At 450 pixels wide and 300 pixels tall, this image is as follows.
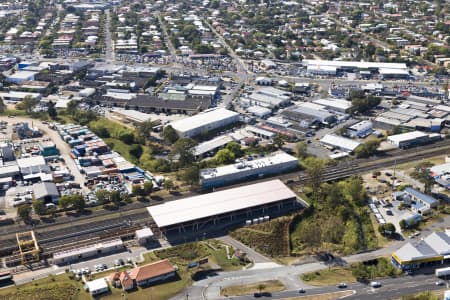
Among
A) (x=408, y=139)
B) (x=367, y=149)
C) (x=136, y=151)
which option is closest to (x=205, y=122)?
(x=136, y=151)

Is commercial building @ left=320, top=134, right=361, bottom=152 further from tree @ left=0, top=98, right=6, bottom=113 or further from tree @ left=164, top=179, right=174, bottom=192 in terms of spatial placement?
tree @ left=0, top=98, right=6, bottom=113

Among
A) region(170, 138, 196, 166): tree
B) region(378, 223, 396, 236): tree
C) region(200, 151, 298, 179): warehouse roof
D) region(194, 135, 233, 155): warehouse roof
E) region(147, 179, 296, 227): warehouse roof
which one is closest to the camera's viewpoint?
region(378, 223, 396, 236): tree

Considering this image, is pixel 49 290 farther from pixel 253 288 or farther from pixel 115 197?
pixel 253 288

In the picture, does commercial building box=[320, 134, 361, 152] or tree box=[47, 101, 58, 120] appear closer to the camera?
commercial building box=[320, 134, 361, 152]

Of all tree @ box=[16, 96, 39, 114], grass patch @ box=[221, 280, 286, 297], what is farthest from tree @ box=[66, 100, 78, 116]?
grass patch @ box=[221, 280, 286, 297]

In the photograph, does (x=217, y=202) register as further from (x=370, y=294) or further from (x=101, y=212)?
(x=370, y=294)

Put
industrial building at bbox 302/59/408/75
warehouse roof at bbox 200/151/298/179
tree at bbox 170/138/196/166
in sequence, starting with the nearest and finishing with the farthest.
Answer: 1. warehouse roof at bbox 200/151/298/179
2. tree at bbox 170/138/196/166
3. industrial building at bbox 302/59/408/75
